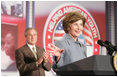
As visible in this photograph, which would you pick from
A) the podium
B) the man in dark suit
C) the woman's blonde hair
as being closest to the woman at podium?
the woman's blonde hair

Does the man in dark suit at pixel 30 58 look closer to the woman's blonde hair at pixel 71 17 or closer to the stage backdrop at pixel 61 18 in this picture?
the stage backdrop at pixel 61 18

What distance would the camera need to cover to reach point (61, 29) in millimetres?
3520

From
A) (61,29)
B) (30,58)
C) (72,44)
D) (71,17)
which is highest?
(71,17)

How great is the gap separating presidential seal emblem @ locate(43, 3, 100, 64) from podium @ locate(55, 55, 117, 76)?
1914 mm

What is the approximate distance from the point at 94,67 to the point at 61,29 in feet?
7.31

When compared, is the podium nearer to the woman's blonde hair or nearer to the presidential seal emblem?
the woman's blonde hair

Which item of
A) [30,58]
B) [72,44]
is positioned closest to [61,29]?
[72,44]

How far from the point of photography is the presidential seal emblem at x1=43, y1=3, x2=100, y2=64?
3.42 meters

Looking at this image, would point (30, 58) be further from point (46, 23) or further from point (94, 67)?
point (94, 67)

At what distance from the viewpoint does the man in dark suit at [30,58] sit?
282 cm

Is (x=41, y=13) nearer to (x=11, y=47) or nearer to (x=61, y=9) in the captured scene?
(x=61, y=9)

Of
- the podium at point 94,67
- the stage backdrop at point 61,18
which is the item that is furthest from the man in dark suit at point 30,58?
the podium at point 94,67

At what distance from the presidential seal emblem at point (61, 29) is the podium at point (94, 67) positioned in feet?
6.28

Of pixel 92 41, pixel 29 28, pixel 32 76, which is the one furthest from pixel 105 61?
pixel 92 41
